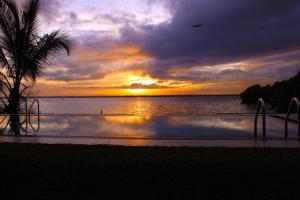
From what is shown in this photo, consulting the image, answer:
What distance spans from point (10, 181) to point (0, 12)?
729 centimetres

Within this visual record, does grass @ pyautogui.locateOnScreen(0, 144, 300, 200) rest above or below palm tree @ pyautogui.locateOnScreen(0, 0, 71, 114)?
below

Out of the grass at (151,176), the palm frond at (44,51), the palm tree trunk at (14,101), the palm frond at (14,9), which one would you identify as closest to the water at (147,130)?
the palm tree trunk at (14,101)

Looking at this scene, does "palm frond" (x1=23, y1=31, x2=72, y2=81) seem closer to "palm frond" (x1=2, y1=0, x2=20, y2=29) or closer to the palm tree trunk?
the palm tree trunk

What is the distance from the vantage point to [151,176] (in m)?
4.68

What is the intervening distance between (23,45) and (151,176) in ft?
25.0

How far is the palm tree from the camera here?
35.4ft

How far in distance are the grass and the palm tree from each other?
5.95 meters

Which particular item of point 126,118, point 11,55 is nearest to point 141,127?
point 126,118

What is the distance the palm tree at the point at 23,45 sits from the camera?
10805 mm

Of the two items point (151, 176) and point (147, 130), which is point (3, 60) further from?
point (151, 176)

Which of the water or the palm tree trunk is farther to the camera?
the palm tree trunk

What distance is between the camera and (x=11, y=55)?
11047 mm

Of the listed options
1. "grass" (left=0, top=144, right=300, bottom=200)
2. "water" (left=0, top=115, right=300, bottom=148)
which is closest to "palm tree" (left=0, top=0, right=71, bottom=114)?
"water" (left=0, top=115, right=300, bottom=148)

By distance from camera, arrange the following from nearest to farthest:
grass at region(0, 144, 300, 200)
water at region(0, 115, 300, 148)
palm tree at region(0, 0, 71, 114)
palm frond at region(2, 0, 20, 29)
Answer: grass at region(0, 144, 300, 200)
water at region(0, 115, 300, 148)
palm frond at region(2, 0, 20, 29)
palm tree at region(0, 0, 71, 114)
